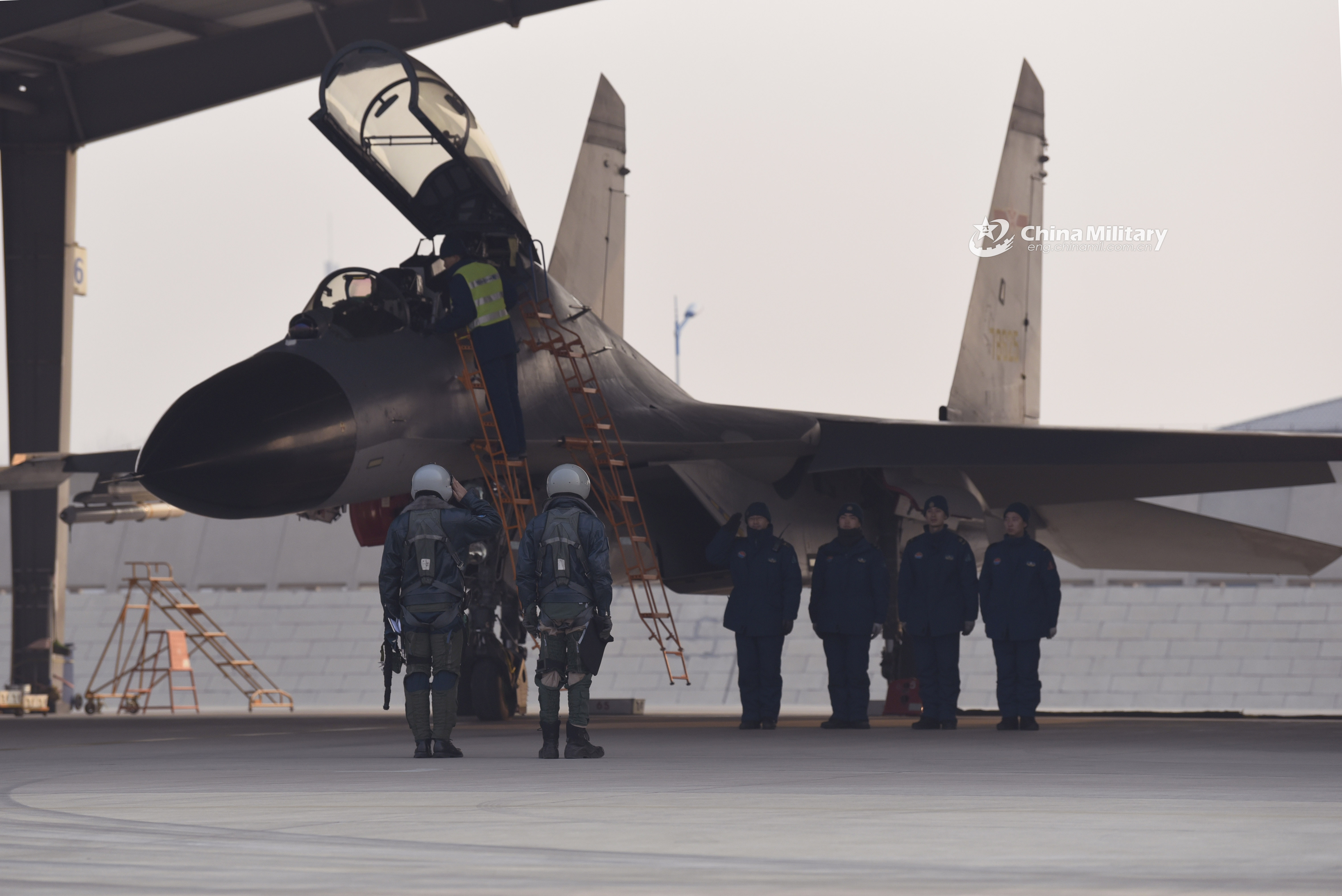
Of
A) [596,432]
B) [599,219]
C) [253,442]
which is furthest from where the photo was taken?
[599,219]

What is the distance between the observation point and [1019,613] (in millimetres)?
11859

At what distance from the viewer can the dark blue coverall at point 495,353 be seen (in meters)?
11.4

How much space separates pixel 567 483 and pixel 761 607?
12.5 feet

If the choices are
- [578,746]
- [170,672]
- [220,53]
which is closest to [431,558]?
[578,746]

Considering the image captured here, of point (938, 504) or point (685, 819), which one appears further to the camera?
point (938, 504)

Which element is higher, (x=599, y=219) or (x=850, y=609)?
(x=599, y=219)

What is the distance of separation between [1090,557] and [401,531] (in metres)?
10.7

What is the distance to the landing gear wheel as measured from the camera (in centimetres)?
1332

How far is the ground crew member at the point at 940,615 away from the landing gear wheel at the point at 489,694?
10.6 ft

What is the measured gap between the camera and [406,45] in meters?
16.9

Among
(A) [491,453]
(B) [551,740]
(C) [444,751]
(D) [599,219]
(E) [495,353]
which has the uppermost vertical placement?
(D) [599,219]

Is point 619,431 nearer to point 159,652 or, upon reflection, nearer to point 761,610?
point 761,610

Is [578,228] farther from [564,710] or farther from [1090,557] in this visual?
[564,710]

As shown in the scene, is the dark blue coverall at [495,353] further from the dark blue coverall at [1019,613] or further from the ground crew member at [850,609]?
the dark blue coverall at [1019,613]
